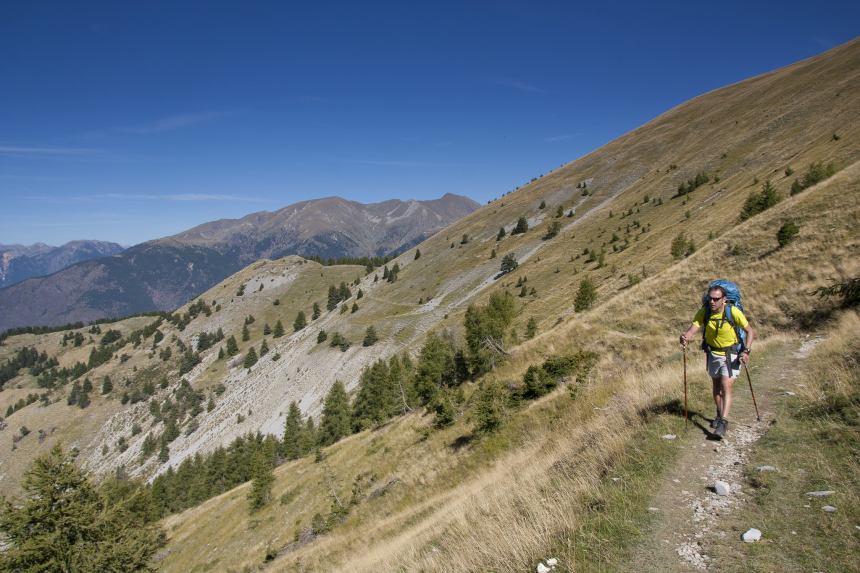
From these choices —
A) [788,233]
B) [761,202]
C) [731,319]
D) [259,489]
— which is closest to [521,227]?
[761,202]

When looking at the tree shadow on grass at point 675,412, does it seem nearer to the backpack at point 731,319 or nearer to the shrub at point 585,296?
the backpack at point 731,319

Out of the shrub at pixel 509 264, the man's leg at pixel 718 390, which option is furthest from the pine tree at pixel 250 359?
the man's leg at pixel 718 390

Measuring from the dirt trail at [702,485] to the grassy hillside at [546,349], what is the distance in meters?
0.52

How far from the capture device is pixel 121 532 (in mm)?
17156

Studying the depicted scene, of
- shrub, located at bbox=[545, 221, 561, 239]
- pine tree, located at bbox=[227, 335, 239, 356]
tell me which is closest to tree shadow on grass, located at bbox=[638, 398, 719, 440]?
shrub, located at bbox=[545, 221, 561, 239]

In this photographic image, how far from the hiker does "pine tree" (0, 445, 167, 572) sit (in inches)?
937

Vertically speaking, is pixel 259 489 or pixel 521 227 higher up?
pixel 521 227

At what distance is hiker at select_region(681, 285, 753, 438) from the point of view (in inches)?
287

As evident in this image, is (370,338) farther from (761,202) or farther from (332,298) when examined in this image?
(761,202)

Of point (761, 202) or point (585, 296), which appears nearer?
point (761, 202)

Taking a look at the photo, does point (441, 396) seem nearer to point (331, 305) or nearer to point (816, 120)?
point (816, 120)

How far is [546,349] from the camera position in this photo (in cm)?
2633

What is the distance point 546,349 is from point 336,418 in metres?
42.5

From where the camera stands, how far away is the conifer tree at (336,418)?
55.3 m
